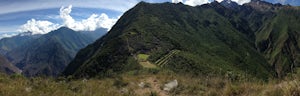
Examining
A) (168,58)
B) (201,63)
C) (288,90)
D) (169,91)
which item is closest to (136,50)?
(168,58)

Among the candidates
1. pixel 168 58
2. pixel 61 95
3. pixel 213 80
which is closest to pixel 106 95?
pixel 61 95

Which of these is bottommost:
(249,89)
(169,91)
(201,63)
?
(201,63)

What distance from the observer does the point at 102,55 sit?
192750 mm

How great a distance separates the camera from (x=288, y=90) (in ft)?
34.4

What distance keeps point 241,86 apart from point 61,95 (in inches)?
306

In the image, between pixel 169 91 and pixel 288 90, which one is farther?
pixel 169 91

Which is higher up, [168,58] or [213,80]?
[213,80]

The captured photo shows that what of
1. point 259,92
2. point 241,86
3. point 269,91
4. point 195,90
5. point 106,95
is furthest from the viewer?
point 195,90

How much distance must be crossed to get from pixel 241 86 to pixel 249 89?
35cm

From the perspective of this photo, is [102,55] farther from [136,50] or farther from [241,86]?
[241,86]

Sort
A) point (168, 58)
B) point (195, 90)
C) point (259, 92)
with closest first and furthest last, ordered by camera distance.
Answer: point (259, 92)
point (195, 90)
point (168, 58)

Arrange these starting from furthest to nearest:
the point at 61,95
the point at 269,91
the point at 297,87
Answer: the point at 61,95 → the point at 269,91 → the point at 297,87

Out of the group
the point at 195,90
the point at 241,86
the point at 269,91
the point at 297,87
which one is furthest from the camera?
the point at 195,90

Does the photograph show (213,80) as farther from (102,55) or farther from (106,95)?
(102,55)
